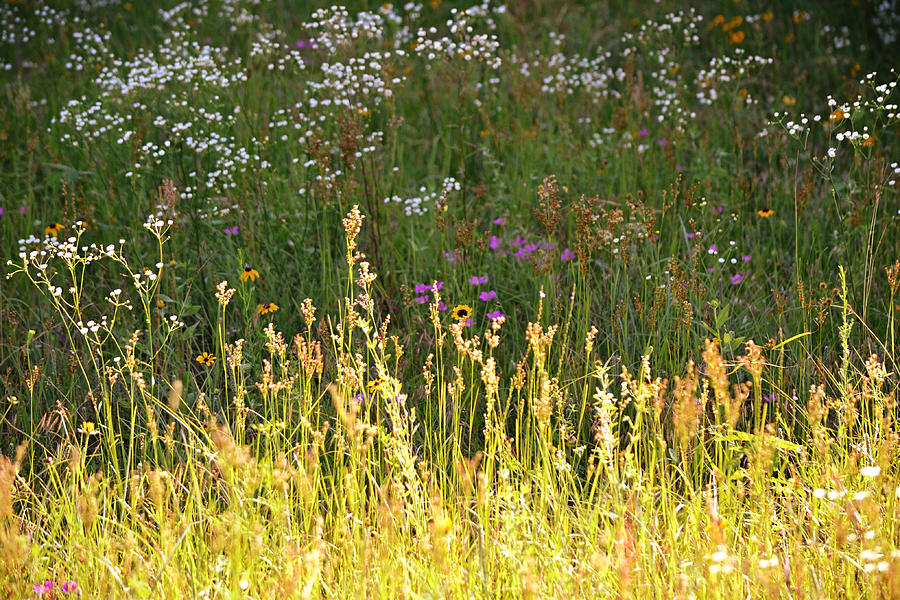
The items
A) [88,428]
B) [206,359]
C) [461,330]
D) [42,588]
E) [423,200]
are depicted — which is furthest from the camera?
[423,200]

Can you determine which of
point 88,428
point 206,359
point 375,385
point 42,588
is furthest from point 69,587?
point 206,359

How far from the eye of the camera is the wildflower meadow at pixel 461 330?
77.2 inches

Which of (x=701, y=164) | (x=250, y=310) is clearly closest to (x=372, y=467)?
(x=250, y=310)

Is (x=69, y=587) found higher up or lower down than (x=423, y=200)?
lower down

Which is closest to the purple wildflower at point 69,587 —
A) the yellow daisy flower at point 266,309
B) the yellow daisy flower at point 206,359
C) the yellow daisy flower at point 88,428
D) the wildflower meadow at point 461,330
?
the wildflower meadow at point 461,330

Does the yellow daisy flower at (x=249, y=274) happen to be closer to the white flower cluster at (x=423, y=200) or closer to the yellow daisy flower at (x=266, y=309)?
the yellow daisy flower at (x=266, y=309)

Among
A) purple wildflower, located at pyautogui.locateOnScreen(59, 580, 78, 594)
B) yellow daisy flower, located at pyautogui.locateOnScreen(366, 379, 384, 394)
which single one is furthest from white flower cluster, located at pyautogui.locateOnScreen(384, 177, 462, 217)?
purple wildflower, located at pyautogui.locateOnScreen(59, 580, 78, 594)

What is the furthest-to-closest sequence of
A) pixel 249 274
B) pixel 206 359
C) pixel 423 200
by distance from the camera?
pixel 423 200, pixel 249 274, pixel 206 359

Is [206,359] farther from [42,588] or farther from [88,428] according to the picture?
[42,588]

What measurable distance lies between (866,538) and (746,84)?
13.8ft

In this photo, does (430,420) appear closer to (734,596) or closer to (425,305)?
(425,305)

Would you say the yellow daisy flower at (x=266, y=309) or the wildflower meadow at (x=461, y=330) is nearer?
the wildflower meadow at (x=461, y=330)

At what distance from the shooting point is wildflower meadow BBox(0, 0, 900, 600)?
1.96m

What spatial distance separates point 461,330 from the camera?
2.74 m
